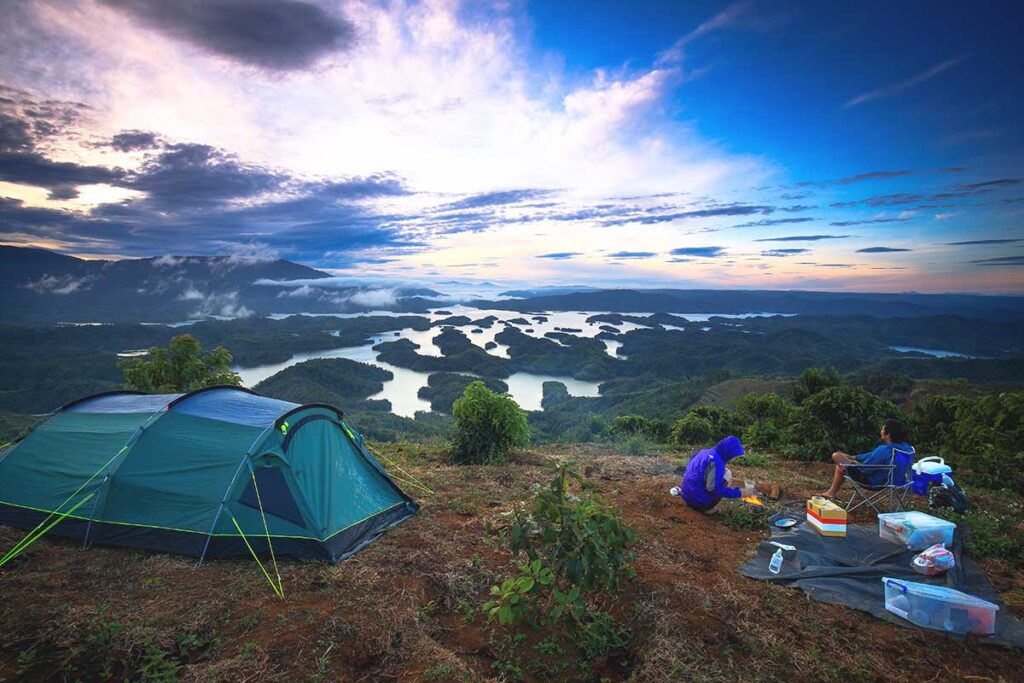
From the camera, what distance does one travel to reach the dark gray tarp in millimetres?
4484

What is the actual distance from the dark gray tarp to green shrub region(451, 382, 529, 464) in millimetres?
5691

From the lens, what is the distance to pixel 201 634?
13.3ft

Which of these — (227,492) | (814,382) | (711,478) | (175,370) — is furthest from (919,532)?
(175,370)

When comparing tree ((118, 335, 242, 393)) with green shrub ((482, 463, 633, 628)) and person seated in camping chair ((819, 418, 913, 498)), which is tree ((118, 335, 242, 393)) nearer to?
green shrub ((482, 463, 633, 628))

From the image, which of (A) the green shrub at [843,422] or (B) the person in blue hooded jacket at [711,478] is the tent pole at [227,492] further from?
(A) the green shrub at [843,422]

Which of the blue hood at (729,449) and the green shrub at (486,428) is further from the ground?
the blue hood at (729,449)

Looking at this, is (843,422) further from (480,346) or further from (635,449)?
(480,346)

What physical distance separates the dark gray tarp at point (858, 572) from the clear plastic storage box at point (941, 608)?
0.28 feet

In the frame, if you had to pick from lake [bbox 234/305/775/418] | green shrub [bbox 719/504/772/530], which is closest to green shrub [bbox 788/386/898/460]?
green shrub [bbox 719/504/772/530]

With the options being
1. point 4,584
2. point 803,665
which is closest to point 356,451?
point 4,584

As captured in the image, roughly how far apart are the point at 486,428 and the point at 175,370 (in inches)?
534

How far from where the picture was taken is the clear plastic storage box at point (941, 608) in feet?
13.4

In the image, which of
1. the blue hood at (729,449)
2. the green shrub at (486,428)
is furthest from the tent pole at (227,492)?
the blue hood at (729,449)

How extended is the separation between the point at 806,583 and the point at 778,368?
9812cm
